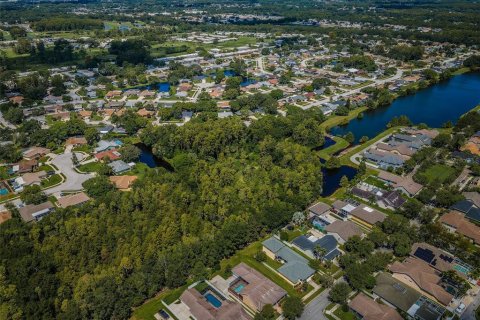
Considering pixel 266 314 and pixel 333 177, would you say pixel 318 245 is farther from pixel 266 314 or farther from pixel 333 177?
pixel 333 177

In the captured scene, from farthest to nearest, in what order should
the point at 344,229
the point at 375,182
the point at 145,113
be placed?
the point at 145,113 < the point at 375,182 < the point at 344,229

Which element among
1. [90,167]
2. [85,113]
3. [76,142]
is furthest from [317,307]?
[85,113]

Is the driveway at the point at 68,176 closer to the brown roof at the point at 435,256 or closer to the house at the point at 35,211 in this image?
the house at the point at 35,211

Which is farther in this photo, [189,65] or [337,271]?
[189,65]

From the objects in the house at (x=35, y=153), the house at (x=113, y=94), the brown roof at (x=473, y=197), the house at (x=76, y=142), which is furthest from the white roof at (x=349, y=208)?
Answer: the house at (x=113, y=94)

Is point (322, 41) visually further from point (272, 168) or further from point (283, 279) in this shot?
point (283, 279)

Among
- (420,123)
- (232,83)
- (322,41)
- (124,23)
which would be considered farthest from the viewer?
(124,23)

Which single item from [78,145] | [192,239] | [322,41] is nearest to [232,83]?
[78,145]
